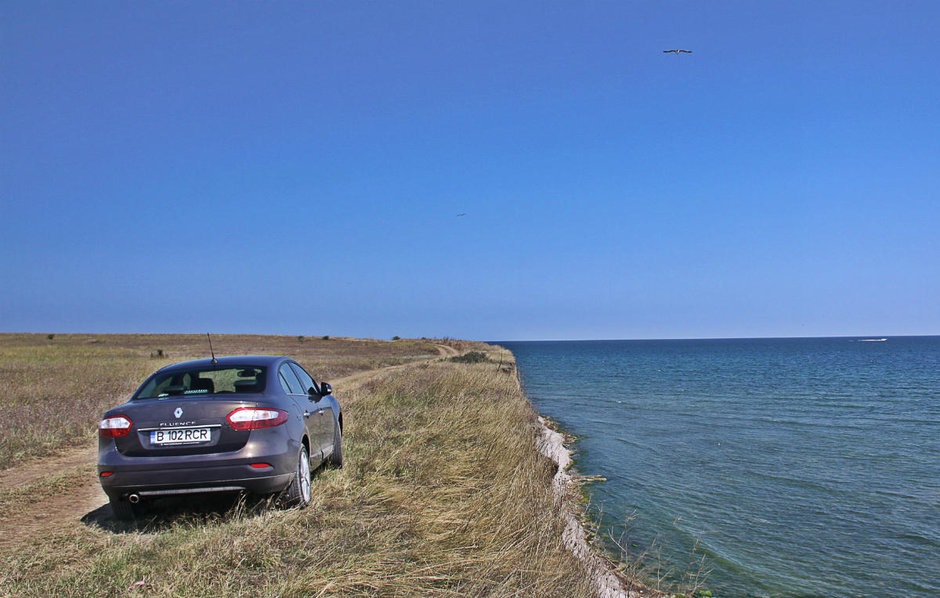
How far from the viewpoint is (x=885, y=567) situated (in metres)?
9.23

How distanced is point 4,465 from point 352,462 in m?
5.19

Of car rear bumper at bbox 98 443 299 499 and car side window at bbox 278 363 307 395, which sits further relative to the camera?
car side window at bbox 278 363 307 395

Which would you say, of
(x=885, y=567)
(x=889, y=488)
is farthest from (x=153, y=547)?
(x=889, y=488)

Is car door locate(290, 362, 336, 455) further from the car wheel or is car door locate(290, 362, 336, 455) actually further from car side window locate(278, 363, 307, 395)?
the car wheel

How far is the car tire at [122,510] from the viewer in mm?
6132

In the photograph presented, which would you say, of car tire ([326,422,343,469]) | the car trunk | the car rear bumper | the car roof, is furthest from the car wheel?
car tire ([326,422,343,469])

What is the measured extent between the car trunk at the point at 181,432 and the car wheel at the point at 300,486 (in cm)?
70

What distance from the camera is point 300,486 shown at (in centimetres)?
648

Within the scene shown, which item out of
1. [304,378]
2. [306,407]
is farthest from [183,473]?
[304,378]

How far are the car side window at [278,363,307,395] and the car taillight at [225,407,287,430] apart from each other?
0.91 metres

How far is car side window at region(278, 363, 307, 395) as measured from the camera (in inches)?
287

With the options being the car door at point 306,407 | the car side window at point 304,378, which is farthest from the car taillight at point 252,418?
the car side window at point 304,378

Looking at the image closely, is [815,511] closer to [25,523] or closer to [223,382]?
[223,382]

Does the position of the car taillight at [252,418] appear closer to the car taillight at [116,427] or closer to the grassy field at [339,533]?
the grassy field at [339,533]
